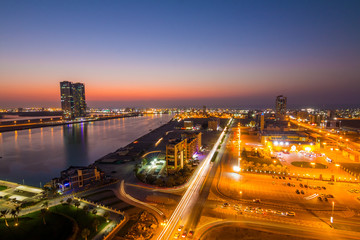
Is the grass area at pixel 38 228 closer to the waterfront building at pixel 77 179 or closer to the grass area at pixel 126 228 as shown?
the grass area at pixel 126 228

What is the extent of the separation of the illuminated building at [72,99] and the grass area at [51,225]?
74609mm

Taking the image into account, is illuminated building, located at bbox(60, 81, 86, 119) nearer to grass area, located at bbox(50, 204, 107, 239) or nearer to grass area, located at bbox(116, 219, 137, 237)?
grass area, located at bbox(50, 204, 107, 239)

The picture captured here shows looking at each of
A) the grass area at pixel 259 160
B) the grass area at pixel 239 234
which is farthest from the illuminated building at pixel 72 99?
the grass area at pixel 239 234

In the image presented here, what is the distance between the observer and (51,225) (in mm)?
8883

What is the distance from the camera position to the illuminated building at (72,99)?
3124 inches

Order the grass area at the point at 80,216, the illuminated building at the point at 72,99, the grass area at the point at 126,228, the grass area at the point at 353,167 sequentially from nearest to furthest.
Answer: the grass area at the point at 126,228 → the grass area at the point at 80,216 → the grass area at the point at 353,167 → the illuminated building at the point at 72,99

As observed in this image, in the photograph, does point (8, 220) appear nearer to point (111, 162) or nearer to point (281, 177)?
point (111, 162)

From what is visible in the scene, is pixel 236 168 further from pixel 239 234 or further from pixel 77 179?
pixel 77 179

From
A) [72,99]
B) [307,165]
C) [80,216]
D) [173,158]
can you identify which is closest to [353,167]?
[307,165]

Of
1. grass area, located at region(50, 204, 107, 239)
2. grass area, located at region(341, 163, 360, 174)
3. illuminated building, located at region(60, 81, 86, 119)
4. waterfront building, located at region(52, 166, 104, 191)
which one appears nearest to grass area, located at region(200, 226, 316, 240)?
grass area, located at region(50, 204, 107, 239)

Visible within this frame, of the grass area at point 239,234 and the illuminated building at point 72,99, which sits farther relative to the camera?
the illuminated building at point 72,99

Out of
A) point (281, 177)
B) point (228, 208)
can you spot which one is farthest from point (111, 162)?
point (281, 177)

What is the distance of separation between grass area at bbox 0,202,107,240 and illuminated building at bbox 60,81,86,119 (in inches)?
2937

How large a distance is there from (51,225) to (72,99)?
83109 mm
